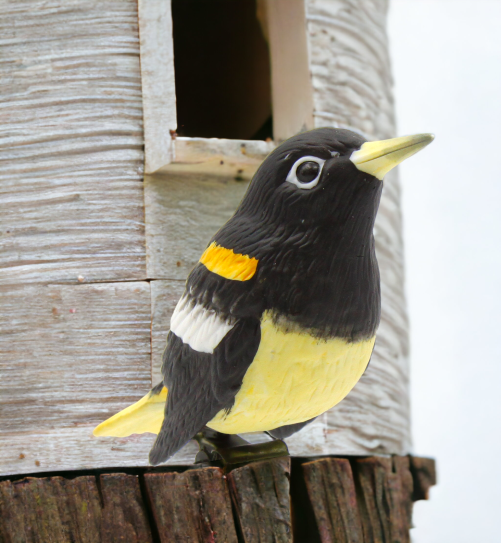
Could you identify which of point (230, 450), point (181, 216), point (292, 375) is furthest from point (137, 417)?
point (181, 216)

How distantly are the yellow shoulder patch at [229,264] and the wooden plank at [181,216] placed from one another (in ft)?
1.34

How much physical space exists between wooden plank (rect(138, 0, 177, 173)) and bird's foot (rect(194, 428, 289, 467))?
1.99 feet

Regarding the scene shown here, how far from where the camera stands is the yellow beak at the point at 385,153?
0.83 metres

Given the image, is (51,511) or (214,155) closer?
(51,511)

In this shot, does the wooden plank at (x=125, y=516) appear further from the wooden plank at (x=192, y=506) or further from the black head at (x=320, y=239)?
the black head at (x=320, y=239)

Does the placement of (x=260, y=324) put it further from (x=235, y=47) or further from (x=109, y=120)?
(x=235, y=47)

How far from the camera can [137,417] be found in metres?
1.14

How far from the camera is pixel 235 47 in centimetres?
202

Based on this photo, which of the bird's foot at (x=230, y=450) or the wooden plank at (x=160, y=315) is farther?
the wooden plank at (x=160, y=315)

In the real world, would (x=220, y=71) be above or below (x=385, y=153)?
above

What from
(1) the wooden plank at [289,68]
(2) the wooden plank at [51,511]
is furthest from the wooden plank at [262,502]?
(1) the wooden plank at [289,68]

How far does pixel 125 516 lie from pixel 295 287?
59cm

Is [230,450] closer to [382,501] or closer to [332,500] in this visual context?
[332,500]

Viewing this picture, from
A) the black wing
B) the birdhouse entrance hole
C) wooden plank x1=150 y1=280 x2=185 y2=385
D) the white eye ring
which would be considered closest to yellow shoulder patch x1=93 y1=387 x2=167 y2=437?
the black wing
